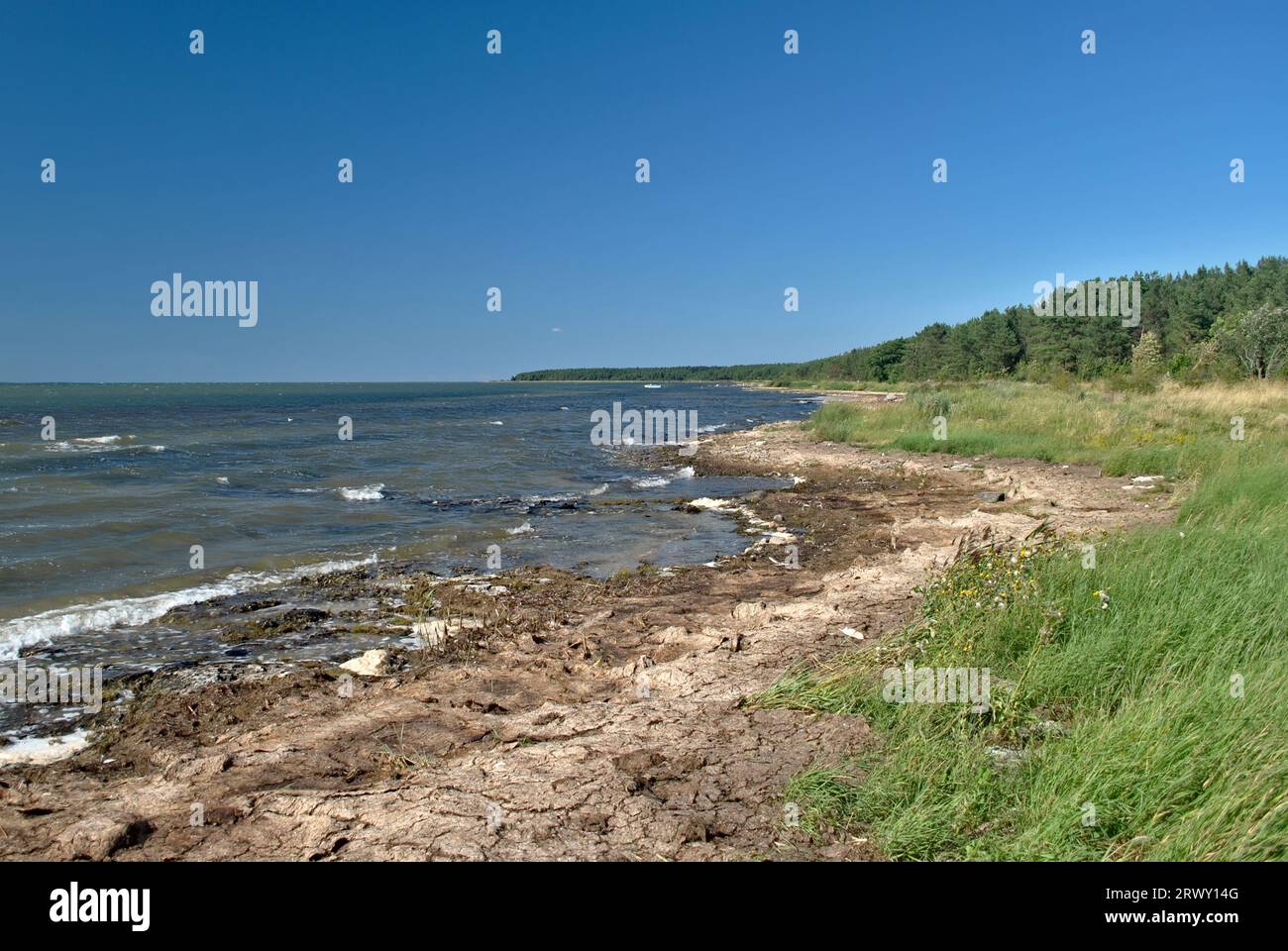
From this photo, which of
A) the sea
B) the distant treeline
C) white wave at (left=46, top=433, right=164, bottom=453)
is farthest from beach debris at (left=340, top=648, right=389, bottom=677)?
the distant treeline

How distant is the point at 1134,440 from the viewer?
773 inches

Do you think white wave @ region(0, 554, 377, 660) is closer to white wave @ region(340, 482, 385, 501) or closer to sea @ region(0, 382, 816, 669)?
sea @ region(0, 382, 816, 669)

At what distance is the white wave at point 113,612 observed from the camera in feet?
28.6

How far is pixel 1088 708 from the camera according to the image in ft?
14.9

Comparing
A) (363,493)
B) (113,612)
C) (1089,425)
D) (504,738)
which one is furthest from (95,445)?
(1089,425)

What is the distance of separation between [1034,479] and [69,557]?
18.8 metres

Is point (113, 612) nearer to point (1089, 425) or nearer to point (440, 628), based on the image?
point (440, 628)

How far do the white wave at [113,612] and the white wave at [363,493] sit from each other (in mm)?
7723

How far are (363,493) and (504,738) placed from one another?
16286mm

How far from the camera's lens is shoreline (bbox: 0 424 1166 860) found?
3.88m

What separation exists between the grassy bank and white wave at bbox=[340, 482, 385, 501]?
16.1m

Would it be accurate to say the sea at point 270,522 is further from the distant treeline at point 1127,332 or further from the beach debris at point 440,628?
the distant treeline at point 1127,332

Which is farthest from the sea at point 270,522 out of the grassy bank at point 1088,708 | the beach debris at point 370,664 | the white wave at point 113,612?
the grassy bank at point 1088,708
